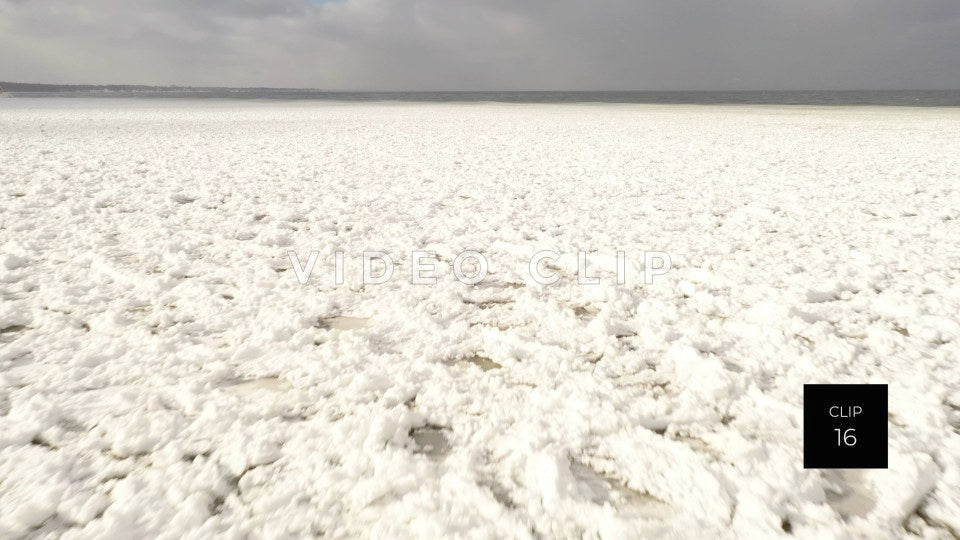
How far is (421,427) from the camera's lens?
1.74 metres

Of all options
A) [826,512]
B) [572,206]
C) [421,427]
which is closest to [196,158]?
[572,206]

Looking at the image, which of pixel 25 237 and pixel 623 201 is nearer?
pixel 25 237

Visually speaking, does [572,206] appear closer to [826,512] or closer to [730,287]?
[730,287]

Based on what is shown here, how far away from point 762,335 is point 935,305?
3.62 feet

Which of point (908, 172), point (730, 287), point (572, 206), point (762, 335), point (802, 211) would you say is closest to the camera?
point (762, 335)

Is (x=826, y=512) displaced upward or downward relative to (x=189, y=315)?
downward

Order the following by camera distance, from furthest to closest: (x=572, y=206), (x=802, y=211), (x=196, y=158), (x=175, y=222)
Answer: (x=196, y=158), (x=572, y=206), (x=802, y=211), (x=175, y=222)

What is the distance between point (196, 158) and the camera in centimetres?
791

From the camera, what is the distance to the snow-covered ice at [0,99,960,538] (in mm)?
1389

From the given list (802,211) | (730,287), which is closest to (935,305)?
(730,287)

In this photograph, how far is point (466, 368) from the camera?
213 centimetres

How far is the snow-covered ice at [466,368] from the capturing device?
1389 mm

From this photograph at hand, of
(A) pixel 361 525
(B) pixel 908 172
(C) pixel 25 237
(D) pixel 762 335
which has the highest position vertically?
(B) pixel 908 172

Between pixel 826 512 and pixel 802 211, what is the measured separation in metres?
4.05
